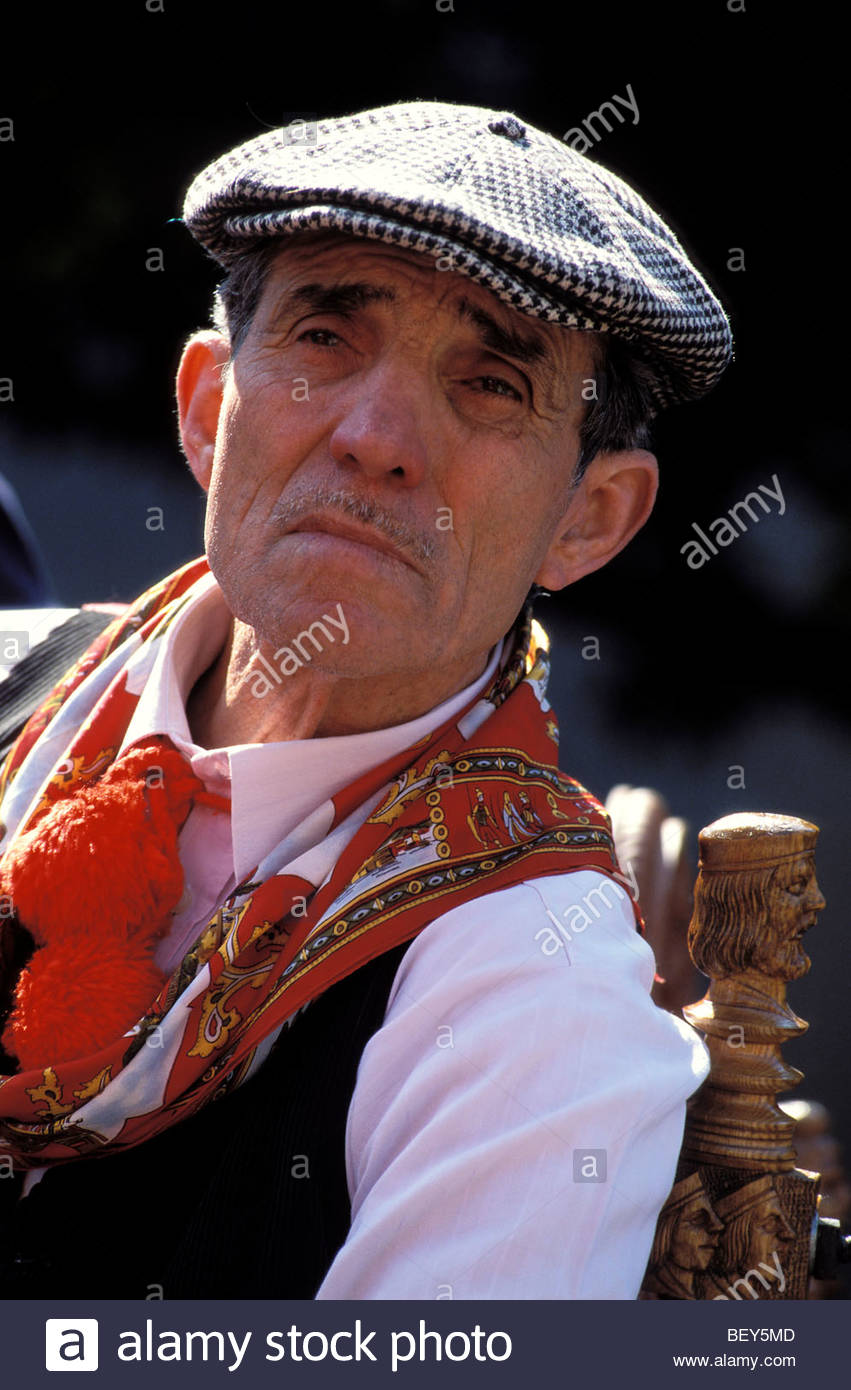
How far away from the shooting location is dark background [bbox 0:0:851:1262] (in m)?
2.51

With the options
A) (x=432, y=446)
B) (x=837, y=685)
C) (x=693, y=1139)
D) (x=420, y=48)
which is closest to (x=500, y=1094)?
(x=693, y=1139)

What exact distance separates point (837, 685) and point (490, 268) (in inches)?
64.8

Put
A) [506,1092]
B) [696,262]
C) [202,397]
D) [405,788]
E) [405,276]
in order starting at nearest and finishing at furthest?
[506,1092]
[405,276]
[405,788]
[202,397]
[696,262]

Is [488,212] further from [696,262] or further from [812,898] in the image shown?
[696,262]

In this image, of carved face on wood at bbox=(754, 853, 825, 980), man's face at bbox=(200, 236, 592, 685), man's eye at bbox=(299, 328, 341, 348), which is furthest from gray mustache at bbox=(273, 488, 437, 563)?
carved face on wood at bbox=(754, 853, 825, 980)

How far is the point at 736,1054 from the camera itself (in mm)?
1463

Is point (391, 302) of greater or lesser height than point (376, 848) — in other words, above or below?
above

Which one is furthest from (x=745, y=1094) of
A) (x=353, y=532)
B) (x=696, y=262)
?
(x=696, y=262)

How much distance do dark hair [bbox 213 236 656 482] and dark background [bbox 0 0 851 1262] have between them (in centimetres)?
97

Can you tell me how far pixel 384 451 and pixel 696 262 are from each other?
1403 millimetres

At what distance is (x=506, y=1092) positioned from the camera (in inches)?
53.1

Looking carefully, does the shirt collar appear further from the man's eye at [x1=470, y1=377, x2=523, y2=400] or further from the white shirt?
the man's eye at [x1=470, y1=377, x2=523, y2=400]

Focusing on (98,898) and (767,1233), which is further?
(98,898)
